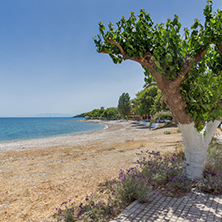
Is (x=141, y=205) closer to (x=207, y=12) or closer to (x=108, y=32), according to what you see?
(x=108, y=32)

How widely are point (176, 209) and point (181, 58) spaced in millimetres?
3788

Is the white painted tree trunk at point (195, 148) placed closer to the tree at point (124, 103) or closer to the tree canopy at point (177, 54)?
the tree canopy at point (177, 54)

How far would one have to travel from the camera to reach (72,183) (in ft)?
20.1

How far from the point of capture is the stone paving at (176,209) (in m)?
3.33

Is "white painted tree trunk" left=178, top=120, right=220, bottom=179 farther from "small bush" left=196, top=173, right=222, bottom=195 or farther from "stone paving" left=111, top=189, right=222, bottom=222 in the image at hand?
"stone paving" left=111, top=189, right=222, bottom=222

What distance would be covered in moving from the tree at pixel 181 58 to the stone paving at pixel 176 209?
1.24m

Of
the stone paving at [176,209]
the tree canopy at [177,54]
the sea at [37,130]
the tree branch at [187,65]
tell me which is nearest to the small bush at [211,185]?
the stone paving at [176,209]

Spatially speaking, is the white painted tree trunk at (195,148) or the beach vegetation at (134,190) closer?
the beach vegetation at (134,190)

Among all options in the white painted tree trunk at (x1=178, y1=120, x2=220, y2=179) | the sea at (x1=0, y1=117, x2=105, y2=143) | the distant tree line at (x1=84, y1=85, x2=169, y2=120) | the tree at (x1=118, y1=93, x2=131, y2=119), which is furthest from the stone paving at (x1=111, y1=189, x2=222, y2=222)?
the tree at (x1=118, y1=93, x2=131, y2=119)

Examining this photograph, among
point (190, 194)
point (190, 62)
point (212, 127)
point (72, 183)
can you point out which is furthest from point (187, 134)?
point (72, 183)

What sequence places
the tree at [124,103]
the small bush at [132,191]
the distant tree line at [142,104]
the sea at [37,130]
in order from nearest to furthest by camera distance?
the small bush at [132,191] → the distant tree line at [142,104] → the sea at [37,130] → the tree at [124,103]

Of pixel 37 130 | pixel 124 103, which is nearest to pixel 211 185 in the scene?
pixel 37 130

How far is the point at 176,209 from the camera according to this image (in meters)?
3.68

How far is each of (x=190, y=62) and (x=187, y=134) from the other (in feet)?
7.48
